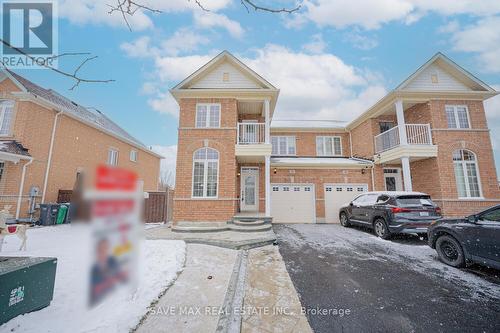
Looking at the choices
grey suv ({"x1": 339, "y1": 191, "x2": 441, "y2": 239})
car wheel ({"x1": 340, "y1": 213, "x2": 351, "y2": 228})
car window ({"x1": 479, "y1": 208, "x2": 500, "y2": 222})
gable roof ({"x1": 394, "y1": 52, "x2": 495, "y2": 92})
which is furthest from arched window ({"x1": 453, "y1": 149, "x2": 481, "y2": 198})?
car window ({"x1": 479, "y1": 208, "x2": 500, "y2": 222})

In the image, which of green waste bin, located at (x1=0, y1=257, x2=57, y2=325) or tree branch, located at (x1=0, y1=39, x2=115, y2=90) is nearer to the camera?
tree branch, located at (x1=0, y1=39, x2=115, y2=90)

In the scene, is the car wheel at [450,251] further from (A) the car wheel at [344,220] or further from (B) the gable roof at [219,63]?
(B) the gable roof at [219,63]

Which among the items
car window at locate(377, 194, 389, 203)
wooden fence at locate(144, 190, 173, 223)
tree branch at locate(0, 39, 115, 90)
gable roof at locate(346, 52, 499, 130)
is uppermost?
gable roof at locate(346, 52, 499, 130)

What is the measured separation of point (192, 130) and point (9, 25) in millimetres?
8811

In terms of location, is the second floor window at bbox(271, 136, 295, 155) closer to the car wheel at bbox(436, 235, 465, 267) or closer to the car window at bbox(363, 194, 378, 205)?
the car window at bbox(363, 194, 378, 205)

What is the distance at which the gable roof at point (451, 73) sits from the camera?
35.1ft

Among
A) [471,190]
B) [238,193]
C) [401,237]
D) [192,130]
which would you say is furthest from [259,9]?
[471,190]

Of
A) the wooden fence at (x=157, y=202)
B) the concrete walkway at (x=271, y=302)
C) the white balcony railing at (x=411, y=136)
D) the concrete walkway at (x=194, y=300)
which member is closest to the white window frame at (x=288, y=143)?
the white balcony railing at (x=411, y=136)

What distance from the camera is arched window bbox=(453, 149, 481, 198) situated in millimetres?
10088

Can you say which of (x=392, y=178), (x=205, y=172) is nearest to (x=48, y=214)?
(x=205, y=172)

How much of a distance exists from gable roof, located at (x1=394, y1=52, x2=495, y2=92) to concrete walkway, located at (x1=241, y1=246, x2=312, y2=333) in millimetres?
10246

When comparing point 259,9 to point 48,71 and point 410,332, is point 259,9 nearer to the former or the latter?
point 48,71

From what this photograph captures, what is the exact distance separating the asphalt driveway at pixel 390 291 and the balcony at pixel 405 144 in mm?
5255

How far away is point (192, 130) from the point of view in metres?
9.91
